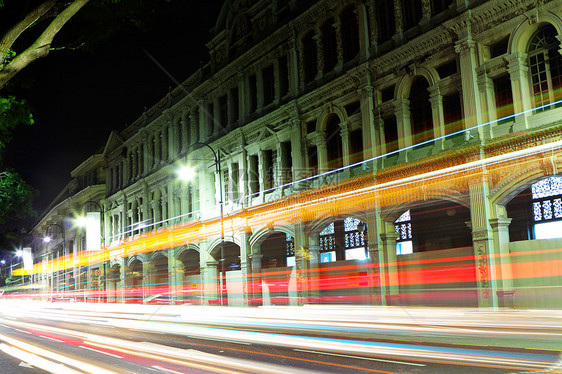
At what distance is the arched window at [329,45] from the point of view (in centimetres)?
2828

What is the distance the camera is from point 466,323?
484 inches

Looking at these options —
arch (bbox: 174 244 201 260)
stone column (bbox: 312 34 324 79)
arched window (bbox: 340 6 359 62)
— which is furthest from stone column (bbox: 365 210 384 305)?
arch (bbox: 174 244 201 260)

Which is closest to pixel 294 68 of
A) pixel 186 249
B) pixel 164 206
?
pixel 186 249

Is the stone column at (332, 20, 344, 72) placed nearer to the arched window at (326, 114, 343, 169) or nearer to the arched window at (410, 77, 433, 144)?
the arched window at (326, 114, 343, 169)

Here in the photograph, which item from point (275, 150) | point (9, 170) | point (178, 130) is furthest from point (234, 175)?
point (9, 170)

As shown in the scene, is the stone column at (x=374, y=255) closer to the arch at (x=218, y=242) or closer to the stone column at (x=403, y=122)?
the stone column at (x=403, y=122)

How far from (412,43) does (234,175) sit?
50.7ft

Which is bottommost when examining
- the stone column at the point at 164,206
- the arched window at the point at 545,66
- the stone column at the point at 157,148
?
the stone column at the point at 164,206

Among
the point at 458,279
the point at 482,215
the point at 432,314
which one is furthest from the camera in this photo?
the point at 458,279

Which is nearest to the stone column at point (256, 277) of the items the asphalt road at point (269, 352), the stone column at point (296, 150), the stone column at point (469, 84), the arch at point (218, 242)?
the arch at point (218, 242)

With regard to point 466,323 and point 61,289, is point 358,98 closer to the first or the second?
point 466,323

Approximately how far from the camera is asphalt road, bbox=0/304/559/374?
9672 millimetres

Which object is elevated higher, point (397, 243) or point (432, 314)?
point (397, 243)

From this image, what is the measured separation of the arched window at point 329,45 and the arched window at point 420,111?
18.3 ft
